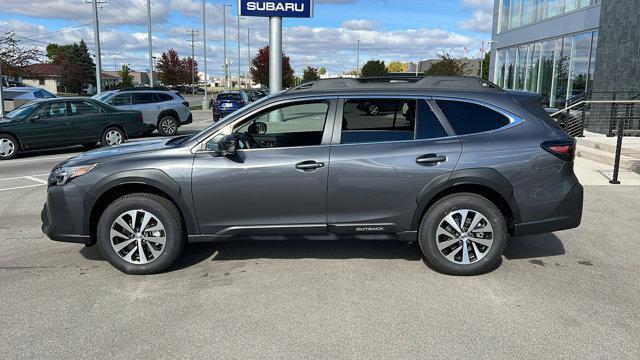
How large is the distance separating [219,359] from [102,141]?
12.4 meters

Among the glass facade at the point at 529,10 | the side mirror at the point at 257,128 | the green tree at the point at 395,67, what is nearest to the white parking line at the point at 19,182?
the side mirror at the point at 257,128

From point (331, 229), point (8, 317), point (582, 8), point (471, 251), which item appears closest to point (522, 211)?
point (471, 251)

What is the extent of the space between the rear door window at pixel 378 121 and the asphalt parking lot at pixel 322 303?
1246 millimetres

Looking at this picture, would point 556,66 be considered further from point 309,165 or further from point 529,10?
point 309,165

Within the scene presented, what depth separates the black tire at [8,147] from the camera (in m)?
12.5

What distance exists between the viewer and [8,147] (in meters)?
12.6

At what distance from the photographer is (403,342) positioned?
344 cm

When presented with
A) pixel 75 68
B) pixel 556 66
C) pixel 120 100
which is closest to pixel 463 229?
pixel 120 100

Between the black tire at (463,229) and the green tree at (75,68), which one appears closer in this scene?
the black tire at (463,229)

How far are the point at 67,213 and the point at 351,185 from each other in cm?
257

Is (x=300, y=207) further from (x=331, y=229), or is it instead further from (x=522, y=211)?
(x=522, y=211)

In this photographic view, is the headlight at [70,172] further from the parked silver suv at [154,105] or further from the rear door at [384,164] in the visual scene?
the parked silver suv at [154,105]

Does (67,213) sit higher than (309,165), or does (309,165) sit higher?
(309,165)

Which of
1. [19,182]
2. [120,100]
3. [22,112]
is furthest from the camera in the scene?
[120,100]
